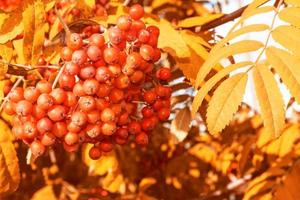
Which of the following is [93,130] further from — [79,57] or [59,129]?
[79,57]

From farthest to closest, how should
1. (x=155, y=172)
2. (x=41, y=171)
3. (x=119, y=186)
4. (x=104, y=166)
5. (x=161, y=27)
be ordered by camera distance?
1. (x=155, y=172)
2. (x=41, y=171)
3. (x=119, y=186)
4. (x=104, y=166)
5. (x=161, y=27)

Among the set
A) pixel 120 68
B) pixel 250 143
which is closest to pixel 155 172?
pixel 250 143

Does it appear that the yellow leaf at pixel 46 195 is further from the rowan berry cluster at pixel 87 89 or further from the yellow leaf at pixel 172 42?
the yellow leaf at pixel 172 42

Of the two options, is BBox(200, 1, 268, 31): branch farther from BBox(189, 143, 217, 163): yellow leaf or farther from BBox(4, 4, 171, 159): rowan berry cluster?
BBox(189, 143, 217, 163): yellow leaf

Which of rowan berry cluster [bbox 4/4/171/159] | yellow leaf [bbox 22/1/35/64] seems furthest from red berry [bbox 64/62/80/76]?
yellow leaf [bbox 22/1/35/64]

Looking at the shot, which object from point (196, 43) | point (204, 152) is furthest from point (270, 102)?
point (204, 152)

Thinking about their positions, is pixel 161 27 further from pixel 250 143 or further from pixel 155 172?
pixel 155 172

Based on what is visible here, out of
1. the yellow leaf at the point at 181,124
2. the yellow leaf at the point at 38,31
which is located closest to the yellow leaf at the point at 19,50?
the yellow leaf at the point at 38,31
